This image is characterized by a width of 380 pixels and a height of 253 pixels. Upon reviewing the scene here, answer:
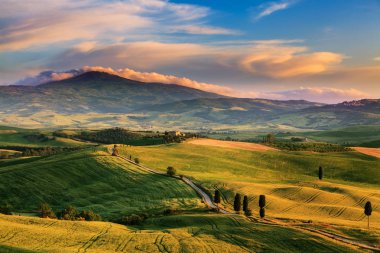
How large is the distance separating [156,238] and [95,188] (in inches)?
3162

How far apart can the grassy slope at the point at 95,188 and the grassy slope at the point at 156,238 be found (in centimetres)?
3734

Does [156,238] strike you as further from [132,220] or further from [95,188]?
[95,188]

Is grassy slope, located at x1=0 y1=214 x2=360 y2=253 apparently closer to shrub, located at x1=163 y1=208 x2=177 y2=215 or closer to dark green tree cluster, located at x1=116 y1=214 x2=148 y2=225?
dark green tree cluster, located at x1=116 y1=214 x2=148 y2=225

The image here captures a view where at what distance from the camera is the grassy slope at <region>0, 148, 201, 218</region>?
135 m

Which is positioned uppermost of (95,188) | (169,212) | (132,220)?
(95,188)

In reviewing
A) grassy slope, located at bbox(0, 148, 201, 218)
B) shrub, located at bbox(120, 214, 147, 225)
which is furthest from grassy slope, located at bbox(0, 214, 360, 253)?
grassy slope, located at bbox(0, 148, 201, 218)

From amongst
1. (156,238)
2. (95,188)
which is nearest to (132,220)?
(156,238)

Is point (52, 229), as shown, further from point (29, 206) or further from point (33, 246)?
point (29, 206)

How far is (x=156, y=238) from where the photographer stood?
79812 mm

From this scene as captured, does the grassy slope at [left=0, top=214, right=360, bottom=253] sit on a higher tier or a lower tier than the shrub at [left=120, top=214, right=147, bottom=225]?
higher

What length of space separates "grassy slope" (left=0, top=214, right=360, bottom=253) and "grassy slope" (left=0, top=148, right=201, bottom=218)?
37341mm

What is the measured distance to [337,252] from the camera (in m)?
74.2

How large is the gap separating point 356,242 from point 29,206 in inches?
4020

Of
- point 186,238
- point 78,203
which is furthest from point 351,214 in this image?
point 78,203
